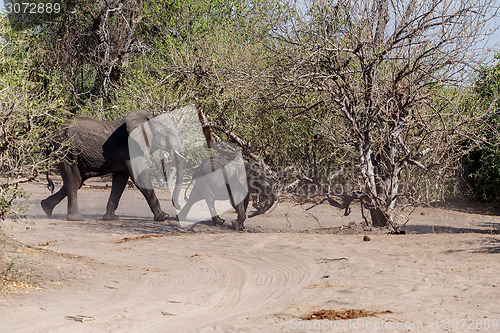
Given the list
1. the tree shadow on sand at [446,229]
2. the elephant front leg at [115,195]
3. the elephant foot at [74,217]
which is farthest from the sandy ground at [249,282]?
the tree shadow on sand at [446,229]

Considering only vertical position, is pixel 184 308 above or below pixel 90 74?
below

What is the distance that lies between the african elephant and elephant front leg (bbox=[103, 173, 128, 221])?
1934mm

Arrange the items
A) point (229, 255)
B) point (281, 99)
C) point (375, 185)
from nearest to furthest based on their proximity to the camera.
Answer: point (229, 255), point (375, 185), point (281, 99)

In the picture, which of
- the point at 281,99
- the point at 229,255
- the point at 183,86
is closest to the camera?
the point at 229,255

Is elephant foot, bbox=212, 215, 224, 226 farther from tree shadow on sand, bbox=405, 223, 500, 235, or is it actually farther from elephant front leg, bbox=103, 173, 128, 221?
tree shadow on sand, bbox=405, 223, 500, 235

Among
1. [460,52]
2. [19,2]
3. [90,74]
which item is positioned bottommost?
[460,52]

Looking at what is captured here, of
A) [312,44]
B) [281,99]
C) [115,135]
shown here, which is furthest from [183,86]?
[312,44]

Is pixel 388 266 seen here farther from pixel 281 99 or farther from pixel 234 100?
pixel 234 100

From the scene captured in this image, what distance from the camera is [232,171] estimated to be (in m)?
14.4

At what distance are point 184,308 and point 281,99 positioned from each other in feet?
24.0

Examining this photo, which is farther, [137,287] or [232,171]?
[232,171]

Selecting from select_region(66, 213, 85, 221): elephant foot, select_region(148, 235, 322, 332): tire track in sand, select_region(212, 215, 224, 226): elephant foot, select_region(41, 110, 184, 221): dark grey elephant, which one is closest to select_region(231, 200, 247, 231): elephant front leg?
select_region(212, 215, 224, 226): elephant foot

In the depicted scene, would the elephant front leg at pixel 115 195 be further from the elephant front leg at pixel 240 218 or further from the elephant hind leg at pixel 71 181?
the elephant front leg at pixel 240 218

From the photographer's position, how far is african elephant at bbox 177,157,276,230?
14.3 metres
